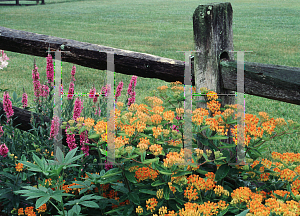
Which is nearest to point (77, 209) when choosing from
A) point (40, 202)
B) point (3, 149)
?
point (40, 202)

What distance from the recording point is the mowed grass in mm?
5660

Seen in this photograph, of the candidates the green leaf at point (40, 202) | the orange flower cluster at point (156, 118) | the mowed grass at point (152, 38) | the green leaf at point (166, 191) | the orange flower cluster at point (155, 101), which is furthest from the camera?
the mowed grass at point (152, 38)

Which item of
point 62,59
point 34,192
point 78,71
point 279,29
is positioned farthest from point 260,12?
point 34,192

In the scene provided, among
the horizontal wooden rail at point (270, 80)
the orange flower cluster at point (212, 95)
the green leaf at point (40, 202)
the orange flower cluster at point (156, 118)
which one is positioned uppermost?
the horizontal wooden rail at point (270, 80)

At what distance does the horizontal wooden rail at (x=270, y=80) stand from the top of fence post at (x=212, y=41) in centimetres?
10

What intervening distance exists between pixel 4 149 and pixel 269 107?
420 cm

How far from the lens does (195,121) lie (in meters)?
1.80

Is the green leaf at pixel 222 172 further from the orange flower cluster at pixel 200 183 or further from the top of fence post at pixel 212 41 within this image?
the top of fence post at pixel 212 41

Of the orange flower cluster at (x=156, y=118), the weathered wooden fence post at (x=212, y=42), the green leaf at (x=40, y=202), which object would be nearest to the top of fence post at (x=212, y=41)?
the weathered wooden fence post at (x=212, y=42)

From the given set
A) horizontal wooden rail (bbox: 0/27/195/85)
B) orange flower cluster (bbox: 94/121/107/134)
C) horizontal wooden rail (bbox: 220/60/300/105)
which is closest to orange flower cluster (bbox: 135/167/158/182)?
orange flower cluster (bbox: 94/121/107/134)

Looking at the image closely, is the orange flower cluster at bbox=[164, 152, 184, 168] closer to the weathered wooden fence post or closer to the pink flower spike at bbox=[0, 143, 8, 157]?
the weathered wooden fence post

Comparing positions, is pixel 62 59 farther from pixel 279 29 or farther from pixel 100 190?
pixel 279 29

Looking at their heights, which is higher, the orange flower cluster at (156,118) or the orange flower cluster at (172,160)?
the orange flower cluster at (156,118)

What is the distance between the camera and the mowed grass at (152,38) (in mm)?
5660
